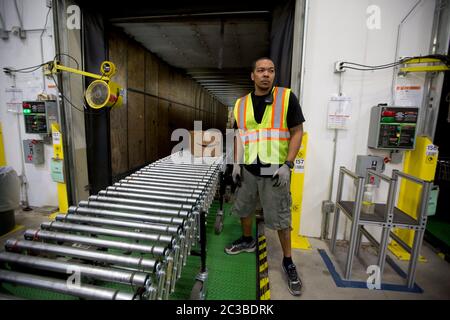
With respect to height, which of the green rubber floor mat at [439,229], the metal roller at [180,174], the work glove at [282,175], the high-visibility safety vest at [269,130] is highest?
the high-visibility safety vest at [269,130]

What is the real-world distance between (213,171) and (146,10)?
7.28 ft

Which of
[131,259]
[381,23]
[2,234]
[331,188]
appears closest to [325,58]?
[381,23]

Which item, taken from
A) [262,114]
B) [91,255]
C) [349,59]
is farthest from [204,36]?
[91,255]

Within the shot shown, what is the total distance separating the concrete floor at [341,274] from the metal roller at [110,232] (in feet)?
3.92

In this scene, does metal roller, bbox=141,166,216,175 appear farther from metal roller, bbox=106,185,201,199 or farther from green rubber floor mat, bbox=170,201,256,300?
green rubber floor mat, bbox=170,201,256,300

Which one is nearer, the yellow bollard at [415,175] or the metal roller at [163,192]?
the metal roller at [163,192]

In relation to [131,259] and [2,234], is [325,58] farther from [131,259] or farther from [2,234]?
[2,234]

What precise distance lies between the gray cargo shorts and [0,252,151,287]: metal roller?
129 centimetres

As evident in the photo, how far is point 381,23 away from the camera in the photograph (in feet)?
8.00

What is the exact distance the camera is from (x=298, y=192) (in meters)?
2.61

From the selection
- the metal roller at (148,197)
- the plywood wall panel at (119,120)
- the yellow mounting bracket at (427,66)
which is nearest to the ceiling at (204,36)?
the plywood wall panel at (119,120)

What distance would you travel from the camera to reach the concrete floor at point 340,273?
196 centimetres

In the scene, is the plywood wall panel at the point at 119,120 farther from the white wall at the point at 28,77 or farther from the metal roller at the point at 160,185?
the metal roller at the point at 160,185

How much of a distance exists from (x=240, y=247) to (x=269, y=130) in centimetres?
134
